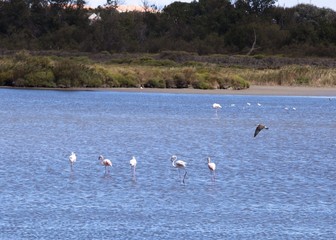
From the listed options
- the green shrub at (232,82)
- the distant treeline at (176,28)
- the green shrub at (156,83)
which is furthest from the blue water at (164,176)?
the distant treeline at (176,28)

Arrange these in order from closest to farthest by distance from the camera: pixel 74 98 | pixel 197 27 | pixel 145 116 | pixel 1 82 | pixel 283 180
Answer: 1. pixel 283 180
2. pixel 145 116
3. pixel 74 98
4. pixel 1 82
5. pixel 197 27

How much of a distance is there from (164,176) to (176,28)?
2572 inches

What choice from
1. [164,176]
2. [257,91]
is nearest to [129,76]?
[257,91]

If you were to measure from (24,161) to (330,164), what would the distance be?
243 inches

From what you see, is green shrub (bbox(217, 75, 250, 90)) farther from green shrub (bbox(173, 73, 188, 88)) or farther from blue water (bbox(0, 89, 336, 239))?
blue water (bbox(0, 89, 336, 239))

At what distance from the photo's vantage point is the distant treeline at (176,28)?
73125mm

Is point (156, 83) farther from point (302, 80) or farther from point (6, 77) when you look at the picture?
point (302, 80)

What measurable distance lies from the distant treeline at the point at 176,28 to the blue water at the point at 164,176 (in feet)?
127

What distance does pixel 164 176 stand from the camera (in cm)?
1750

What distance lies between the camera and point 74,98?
41125mm

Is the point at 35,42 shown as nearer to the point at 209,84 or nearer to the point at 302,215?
the point at 209,84

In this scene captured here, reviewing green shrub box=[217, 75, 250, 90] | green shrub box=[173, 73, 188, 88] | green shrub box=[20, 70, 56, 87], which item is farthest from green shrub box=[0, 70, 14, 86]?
green shrub box=[217, 75, 250, 90]

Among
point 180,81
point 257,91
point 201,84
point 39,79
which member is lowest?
point 257,91

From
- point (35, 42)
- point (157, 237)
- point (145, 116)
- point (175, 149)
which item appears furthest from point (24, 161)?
point (35, 42)
